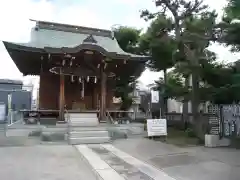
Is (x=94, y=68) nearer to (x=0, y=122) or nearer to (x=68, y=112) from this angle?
(x=68, y=112)

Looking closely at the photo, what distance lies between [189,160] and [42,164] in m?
4.49

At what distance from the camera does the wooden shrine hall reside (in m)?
14.9

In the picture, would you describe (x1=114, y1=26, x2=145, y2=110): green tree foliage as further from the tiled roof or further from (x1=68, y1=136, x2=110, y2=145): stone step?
(x1=68, y1=136, x2=110, y2=145): stone step

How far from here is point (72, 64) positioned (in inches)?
635

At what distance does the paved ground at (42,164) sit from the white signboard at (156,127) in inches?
161

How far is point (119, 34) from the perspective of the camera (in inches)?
968

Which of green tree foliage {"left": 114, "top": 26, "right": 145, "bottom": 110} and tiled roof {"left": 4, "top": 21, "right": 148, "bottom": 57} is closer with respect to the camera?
tiled roof {"left": 4, "top": 21, "right": 148, "bottom": 57}

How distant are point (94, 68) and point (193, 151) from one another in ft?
27.5

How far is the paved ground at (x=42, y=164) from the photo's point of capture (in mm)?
6609

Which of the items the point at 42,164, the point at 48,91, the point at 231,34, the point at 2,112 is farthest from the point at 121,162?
the point at 2,112

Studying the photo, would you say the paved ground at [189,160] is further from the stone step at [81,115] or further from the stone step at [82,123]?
the stone step at [81,115]

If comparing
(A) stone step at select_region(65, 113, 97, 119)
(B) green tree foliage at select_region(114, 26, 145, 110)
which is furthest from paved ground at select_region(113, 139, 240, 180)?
(B) green tree foliage at select_region(114, 26, 145, 110)

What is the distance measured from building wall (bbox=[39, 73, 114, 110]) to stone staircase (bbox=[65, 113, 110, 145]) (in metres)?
2.90

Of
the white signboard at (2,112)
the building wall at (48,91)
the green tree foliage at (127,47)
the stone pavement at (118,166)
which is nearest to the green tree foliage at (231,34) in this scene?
the stone pavement at (118,166)
